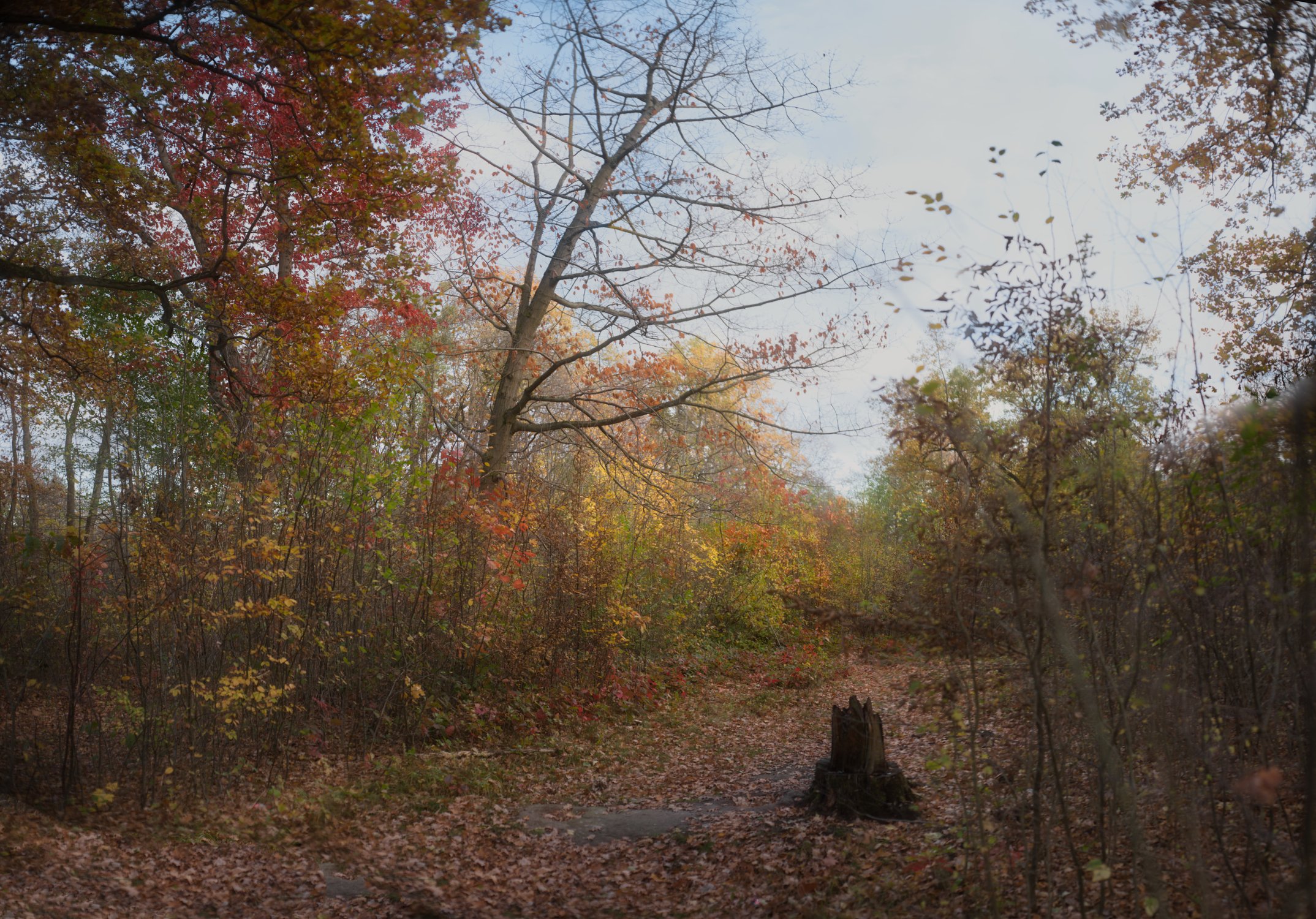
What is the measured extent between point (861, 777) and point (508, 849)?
275 centimetres

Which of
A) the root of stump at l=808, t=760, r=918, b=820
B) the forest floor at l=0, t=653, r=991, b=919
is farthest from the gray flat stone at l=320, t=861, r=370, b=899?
the root of stump at l=808, t=760, r=918, b=820

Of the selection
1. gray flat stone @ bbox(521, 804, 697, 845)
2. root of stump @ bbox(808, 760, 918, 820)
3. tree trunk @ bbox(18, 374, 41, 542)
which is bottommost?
gray flat stone @ bbox(521, 804, 697, 845)

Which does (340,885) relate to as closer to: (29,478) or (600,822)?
(600,822)

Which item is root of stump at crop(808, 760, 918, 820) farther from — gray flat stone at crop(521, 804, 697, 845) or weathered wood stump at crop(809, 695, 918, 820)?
gray flat stone at crop(521, 804, 697, 845)

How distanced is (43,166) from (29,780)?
21.2 feet

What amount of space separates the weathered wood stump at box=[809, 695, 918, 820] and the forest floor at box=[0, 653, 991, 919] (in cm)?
21

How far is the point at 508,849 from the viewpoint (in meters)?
6.66

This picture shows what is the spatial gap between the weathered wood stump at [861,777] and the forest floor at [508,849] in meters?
0.21

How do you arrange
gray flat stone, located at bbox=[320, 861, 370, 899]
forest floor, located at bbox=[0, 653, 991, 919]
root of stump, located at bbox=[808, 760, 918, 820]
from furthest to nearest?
root of stump, located at bbox=[808, 760, 918, 820] < gray flat stone, located at bbox=[320, 861, 370, 899] < forest floor, located at bbox=[0, 653, 991, 919]

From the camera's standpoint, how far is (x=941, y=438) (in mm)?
4223

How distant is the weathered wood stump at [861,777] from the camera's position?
6527 mm

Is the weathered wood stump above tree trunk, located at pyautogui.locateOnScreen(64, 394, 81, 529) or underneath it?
underneath

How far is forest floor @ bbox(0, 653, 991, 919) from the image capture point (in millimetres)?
5230

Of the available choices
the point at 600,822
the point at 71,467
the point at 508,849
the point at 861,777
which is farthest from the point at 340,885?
the point at 71,467
